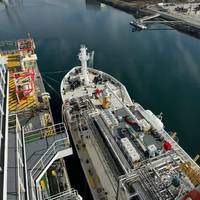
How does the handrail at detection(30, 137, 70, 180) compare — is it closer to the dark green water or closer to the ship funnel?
the dark green water

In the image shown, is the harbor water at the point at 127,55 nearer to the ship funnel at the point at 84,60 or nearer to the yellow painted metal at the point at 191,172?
the ship funnel at the point at 84,60

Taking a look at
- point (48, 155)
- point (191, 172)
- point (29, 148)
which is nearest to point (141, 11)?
point (191, 172)

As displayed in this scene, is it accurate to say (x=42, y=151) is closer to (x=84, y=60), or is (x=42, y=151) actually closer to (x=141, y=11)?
(x=84, y=60)

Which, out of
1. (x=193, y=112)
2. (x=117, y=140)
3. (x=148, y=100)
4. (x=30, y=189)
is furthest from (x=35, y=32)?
(x=30, y=189)

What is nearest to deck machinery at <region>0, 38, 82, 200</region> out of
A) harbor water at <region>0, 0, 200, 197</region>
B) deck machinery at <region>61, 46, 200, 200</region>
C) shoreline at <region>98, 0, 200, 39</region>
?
deck machinery at <region>61, 46, 200, 200</region>

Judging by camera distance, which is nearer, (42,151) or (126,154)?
(42,151)

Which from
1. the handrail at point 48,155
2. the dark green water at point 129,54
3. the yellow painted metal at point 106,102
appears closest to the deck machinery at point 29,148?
the handrail at point 48,155
